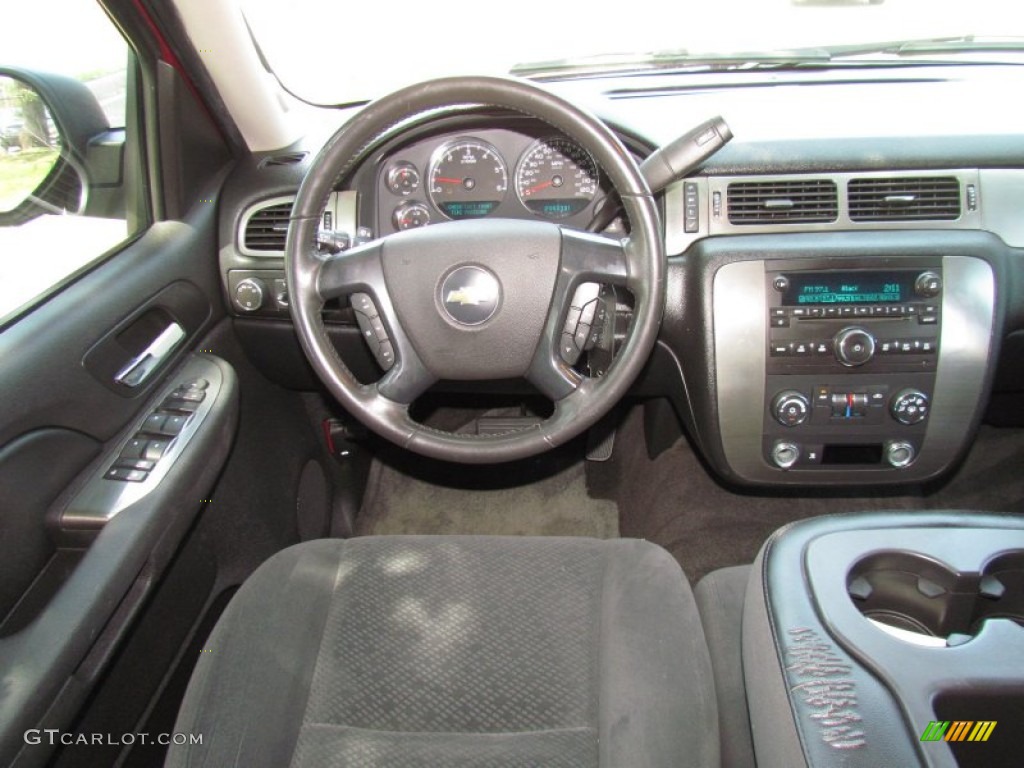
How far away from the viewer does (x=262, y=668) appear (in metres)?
1.28

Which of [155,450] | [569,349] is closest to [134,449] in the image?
[155,450]

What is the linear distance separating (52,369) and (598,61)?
1475 millimetres

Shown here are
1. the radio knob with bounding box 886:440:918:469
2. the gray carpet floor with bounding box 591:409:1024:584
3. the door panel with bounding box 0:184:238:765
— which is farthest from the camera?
the gray carpet floor with bounding box 591:409:1024:584

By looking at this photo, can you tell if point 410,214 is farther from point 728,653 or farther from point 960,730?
point 960,730

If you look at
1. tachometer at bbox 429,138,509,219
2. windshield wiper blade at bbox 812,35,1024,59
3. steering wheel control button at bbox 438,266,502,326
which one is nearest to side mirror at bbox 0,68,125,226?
tachometer at bbox 429,138,509,219

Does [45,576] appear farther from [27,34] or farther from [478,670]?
[27,34]

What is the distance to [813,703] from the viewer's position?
987 mm

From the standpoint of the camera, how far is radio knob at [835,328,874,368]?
68.3 inches

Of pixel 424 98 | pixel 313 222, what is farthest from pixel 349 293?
pixel 424 98

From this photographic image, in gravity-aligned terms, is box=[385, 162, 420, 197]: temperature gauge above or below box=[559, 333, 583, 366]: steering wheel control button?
above

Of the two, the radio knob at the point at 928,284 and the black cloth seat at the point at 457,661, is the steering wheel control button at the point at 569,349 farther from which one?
the radio knob at the point at 928,284

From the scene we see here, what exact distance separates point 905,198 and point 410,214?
1158 mm

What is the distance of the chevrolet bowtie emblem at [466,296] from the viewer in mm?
1495

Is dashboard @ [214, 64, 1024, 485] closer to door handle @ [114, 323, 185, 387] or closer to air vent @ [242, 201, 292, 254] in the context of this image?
air vent @ [242, 201, 292, 254]
